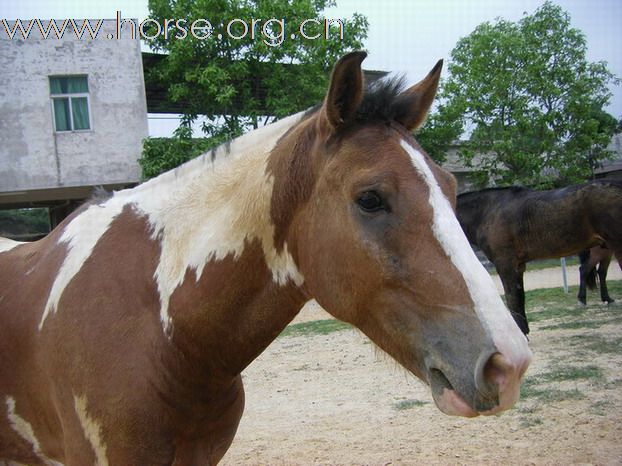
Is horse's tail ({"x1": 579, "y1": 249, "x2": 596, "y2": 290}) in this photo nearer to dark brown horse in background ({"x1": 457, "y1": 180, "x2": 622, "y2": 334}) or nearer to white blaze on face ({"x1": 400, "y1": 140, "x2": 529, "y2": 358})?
dark brown horse in background ({"x1": 457, "y1": 180, "x2": 622, "y2": 334})

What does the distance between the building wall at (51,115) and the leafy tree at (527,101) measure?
9.64m

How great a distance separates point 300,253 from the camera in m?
1.89

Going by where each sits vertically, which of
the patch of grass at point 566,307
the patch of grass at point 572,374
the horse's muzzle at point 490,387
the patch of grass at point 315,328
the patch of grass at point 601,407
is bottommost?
the patch of grass at point 315,328

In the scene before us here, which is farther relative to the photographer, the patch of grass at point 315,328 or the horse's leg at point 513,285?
the patch of grass at point 315,328

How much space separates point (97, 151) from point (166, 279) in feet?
46.5

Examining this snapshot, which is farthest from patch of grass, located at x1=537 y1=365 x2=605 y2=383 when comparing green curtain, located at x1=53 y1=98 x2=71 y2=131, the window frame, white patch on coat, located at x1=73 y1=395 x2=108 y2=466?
green curtain, located at x1=53 y1=98 x2=71 y2=131

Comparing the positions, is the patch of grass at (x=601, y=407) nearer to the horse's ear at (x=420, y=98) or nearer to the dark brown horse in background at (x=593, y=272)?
the horse's ear at (x=420, y=98)

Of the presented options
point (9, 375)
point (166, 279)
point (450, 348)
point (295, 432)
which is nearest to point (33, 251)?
point (9, 375)

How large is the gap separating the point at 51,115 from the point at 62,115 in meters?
0.29

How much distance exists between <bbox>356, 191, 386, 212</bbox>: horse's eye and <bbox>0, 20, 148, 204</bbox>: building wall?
47.3ft

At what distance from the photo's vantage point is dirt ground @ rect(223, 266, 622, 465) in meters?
3.90

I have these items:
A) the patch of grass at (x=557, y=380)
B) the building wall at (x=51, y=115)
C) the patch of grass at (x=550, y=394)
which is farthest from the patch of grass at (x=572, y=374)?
the building wall at (x=51, y=115)

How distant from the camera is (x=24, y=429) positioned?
2.37 metres

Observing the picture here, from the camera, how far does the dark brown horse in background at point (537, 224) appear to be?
7320 millimetres
